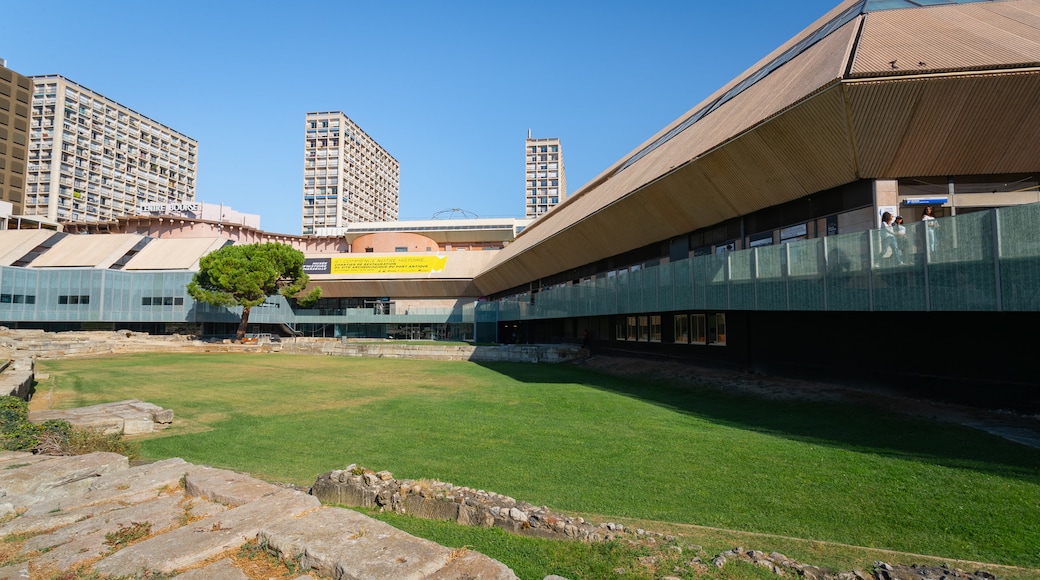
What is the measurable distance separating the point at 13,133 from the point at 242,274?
3116 inches

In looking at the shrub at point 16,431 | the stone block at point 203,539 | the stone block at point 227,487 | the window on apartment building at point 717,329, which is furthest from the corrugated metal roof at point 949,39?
the shrub at point 16,431

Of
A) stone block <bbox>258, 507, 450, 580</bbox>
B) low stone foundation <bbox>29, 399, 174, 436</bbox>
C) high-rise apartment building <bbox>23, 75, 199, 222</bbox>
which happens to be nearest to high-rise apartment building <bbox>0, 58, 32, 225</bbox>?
high-rise apartment building <bbox>23, 75, 199, 222</bbox>

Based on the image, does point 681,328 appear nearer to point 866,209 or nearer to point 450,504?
point 866,209

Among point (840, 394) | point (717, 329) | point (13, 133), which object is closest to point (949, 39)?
point (840, 394)

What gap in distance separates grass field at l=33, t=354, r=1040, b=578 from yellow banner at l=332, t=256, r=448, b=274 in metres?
43.4

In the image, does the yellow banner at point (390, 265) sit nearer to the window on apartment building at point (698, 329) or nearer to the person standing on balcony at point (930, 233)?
the window on apartment building at point (698, 329)

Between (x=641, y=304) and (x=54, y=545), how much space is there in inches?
745

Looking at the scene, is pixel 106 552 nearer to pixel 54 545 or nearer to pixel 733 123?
pixel 54 545

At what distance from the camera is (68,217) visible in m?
A: 99.3

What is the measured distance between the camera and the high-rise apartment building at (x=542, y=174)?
136 m

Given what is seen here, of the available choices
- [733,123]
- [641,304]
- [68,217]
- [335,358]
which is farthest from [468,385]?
[68,217]

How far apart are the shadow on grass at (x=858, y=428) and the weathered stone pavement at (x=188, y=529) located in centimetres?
903

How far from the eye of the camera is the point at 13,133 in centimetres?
9100

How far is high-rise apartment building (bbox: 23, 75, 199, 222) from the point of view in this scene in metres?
96.3
